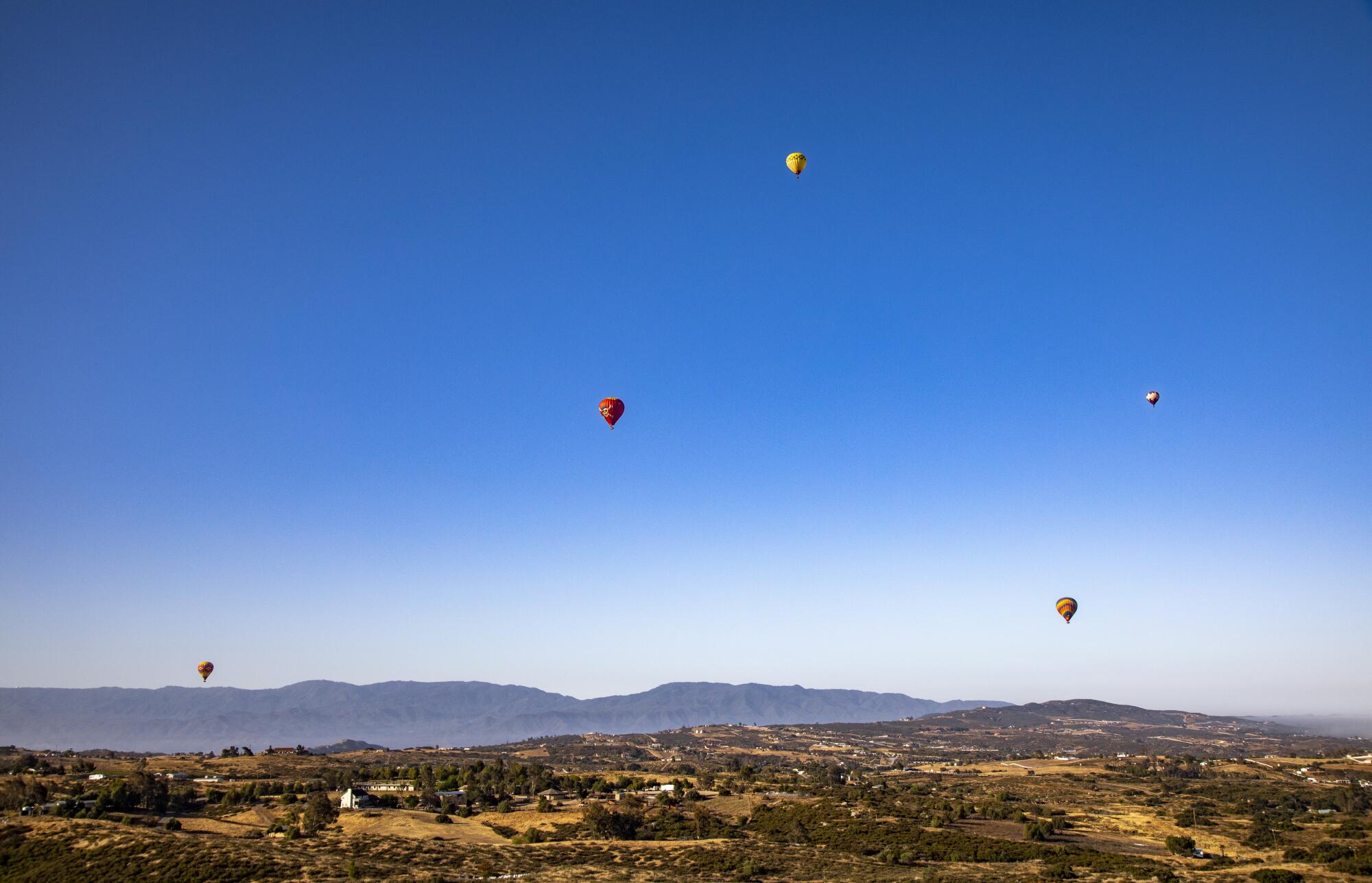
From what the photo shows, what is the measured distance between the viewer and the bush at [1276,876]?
131ft

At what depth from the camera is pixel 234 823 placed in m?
58.5

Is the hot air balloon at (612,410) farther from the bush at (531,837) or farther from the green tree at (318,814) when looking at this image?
→ the green tree at (318,814)

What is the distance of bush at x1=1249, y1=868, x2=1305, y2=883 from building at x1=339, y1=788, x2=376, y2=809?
62.9m

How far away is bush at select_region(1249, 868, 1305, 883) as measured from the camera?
1570 inches

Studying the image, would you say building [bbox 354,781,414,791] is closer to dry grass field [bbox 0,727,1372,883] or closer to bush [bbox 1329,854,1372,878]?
dry grass field [bbox 0,727,1372,883]

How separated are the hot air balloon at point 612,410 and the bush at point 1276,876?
164ft

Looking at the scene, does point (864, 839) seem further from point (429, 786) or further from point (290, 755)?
point (290, 755)

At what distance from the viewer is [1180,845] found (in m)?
52.8

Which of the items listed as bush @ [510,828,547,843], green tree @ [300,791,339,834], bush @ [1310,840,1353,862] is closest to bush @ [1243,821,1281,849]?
bush @ [1310,840,1353,862]


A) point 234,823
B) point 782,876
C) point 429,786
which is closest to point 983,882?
point 782,876

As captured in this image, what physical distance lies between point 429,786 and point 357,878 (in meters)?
45.0

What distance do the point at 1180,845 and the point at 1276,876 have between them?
13.6 m

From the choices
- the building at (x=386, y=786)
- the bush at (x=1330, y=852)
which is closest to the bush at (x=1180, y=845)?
the bush at (x=1330, y=852)

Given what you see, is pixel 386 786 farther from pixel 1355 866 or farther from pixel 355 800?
pixel 1355 866
